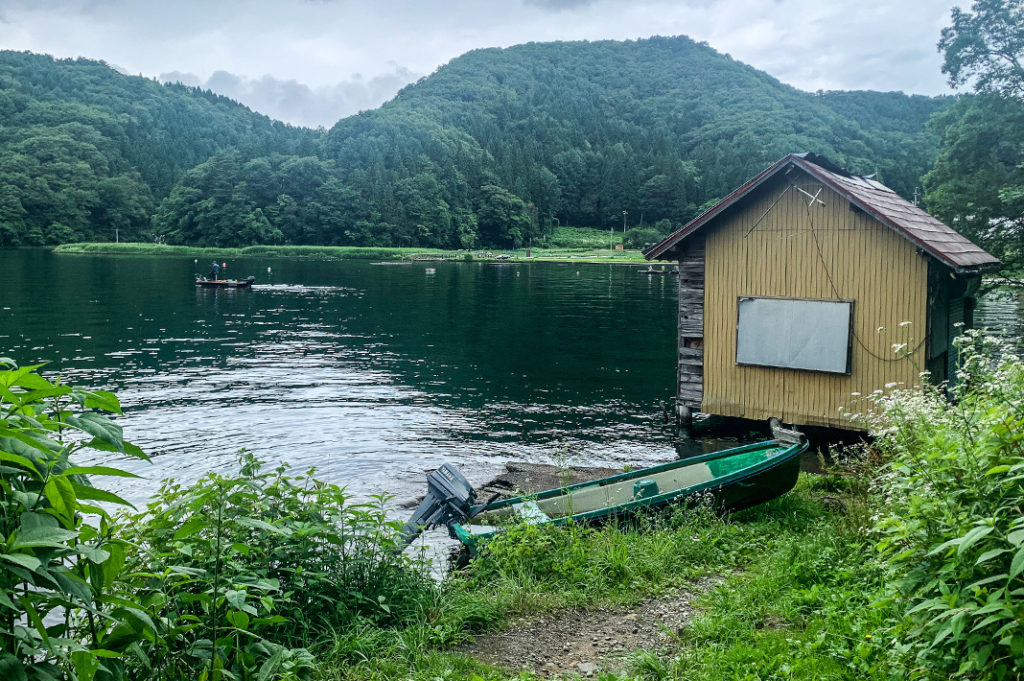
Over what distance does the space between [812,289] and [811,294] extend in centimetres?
12

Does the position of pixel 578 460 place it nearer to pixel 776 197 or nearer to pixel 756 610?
pixel 776 197

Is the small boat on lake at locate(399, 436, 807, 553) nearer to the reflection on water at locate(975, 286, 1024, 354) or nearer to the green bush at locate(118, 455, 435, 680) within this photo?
the green bush at locate(118, 455, 435, 680)

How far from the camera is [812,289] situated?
18094mm

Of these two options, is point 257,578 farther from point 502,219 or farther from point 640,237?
point 502,219

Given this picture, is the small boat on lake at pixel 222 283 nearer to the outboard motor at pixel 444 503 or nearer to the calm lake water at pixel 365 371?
the calm lake water at pixel 365 371

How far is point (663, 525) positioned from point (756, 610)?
3310 millimetres

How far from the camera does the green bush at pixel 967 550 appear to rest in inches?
159

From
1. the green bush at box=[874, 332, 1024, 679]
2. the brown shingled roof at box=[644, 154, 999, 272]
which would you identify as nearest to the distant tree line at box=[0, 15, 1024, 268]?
the brown shingled roof at box=[644, 154, 999, 272]

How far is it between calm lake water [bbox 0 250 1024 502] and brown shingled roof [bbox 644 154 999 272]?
6516mm

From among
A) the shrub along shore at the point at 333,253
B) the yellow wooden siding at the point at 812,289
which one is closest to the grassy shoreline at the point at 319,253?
the shrub along shore at the point at 333,253

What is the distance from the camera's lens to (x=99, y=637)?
161 inches

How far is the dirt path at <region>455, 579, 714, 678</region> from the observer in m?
7.22

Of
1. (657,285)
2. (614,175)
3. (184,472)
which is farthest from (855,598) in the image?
(614,175)

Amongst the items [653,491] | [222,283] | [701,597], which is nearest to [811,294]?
[653,491]
